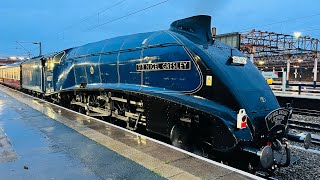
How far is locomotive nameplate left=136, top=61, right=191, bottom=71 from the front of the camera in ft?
19.3

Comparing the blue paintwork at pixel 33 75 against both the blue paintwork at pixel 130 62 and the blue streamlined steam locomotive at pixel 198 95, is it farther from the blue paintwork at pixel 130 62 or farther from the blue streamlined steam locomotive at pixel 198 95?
the blue streamlined steam locomotive at pixel 198 95

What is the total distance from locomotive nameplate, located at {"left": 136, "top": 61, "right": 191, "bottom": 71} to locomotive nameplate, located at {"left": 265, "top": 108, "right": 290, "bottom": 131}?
73.6 inches

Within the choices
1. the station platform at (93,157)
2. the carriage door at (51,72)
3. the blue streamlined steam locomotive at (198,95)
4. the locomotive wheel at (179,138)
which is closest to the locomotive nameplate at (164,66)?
the blue streamlined steam locomotive at (198,95)

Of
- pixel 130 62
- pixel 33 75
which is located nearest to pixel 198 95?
pixel 130 62

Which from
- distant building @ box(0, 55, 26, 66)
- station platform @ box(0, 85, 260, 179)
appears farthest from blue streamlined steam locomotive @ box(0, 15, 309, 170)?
distant building @ box(0, 55, 26, 66)

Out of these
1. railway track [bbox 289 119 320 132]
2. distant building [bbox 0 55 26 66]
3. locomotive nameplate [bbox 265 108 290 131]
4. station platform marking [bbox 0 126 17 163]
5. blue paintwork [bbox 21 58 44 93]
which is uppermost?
distant building [bbox 0 55 26 66]

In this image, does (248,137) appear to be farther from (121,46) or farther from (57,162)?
(121,46)

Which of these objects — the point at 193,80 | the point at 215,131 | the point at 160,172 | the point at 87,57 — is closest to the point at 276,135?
the point at 215,131

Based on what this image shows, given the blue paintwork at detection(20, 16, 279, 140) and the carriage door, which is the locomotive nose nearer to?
the blue paintwork at detection(20, 16, 279, 140)

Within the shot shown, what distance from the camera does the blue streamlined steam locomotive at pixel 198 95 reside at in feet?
16.9

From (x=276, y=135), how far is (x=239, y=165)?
995mm

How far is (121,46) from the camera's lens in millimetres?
8328

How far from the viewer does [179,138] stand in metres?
6.01

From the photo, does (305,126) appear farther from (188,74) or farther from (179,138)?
(188,74)
